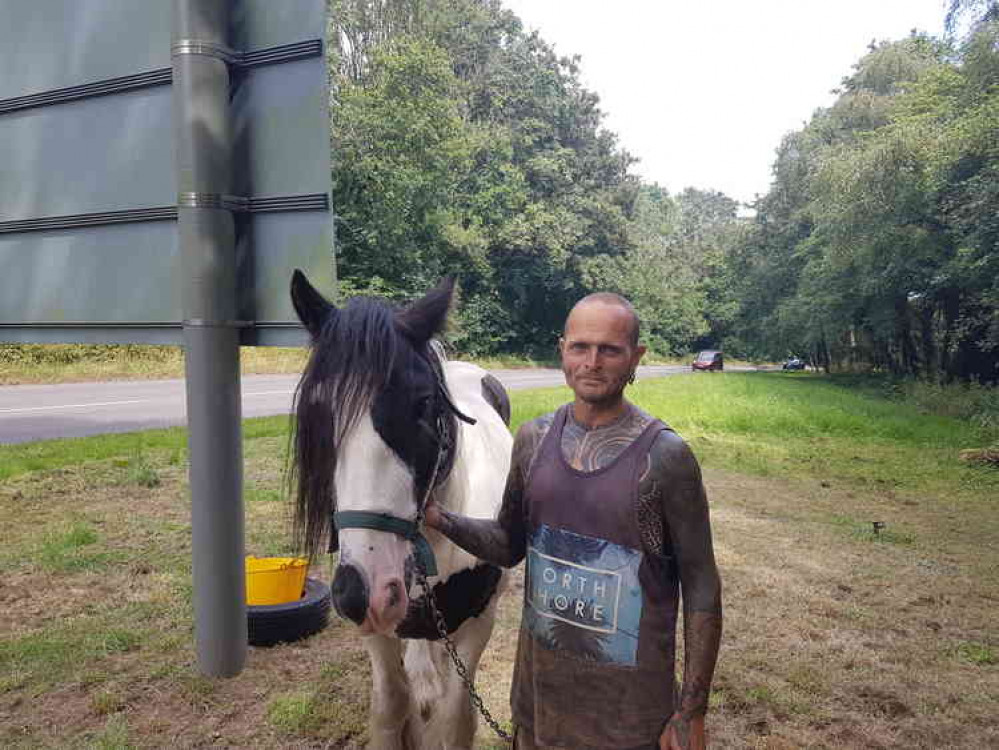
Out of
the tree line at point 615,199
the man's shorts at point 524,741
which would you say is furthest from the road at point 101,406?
the man's shorts at point 524,741

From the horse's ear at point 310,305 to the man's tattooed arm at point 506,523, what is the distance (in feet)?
2.07

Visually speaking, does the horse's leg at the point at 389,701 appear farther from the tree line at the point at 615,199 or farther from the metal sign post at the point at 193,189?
the tree line at the point at 615,199

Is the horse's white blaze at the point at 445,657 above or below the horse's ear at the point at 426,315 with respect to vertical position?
below

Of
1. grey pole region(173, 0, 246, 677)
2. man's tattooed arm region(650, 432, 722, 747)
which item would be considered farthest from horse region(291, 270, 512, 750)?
grey pole region(173, 0, 246, 677)

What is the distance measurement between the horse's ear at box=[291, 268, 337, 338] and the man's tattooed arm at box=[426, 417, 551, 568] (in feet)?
2.07

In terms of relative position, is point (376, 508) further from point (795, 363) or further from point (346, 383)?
point (795, 363)

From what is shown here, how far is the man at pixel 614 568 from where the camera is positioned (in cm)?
149

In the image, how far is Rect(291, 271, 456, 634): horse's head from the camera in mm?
1523

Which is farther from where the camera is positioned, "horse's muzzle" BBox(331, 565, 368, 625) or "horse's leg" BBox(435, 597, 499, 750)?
"horse's leg" BBox(435, 597, 499, 750)

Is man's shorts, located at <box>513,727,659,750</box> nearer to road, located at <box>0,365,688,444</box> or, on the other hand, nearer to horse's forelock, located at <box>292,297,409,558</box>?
horse's forelock, located at <box>292,297,409,558</box>

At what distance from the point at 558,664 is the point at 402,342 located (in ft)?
2.99

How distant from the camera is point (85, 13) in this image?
3.64m

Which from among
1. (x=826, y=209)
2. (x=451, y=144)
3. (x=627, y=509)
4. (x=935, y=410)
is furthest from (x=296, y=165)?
(x=451, y=144)

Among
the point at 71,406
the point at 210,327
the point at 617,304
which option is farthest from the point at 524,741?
the point at 71,406
